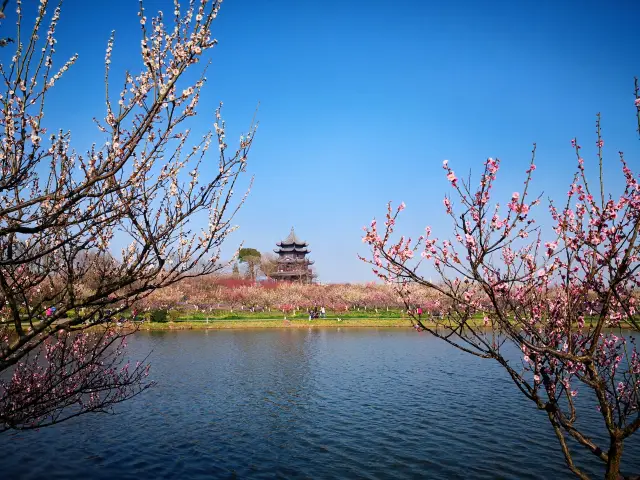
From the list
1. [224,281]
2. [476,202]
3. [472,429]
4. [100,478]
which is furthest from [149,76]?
[224,281]

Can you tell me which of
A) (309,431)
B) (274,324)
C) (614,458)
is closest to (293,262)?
(274,324)

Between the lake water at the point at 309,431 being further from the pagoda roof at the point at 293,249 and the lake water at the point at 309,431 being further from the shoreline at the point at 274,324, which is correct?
the pagoda roof at the point at 293,249

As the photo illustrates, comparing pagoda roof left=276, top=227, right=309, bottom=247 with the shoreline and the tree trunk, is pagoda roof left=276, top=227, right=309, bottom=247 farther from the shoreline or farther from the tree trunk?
the tree trunk

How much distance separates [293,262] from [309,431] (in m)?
70.1

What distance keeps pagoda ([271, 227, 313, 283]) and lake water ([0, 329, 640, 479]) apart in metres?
56.3

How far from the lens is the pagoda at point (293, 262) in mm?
82562

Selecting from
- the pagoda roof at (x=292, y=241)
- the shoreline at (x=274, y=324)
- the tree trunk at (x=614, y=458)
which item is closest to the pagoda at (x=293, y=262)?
the pagoda roof at (x=292, y=241)

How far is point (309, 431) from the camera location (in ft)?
49.4

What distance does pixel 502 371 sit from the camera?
24.9 meters

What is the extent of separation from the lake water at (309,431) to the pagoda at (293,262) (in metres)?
56.3

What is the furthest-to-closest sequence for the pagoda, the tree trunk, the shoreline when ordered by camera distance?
the pagoda, the shoreline, the tree trunk

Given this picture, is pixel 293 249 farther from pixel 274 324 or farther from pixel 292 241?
pixel 274 324

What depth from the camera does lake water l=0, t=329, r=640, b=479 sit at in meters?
12.1

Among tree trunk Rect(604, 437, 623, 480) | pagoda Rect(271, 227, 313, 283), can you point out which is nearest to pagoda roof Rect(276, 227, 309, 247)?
pagoda Rect(271, 227, 313, 283)
